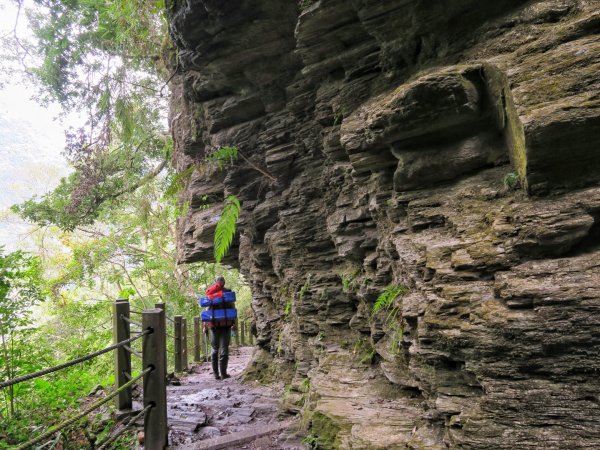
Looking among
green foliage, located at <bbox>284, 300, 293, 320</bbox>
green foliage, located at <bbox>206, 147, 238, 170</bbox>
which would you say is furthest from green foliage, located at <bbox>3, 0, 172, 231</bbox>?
green foliage, located at <bbox>284, 300, 293, 320</bbox>

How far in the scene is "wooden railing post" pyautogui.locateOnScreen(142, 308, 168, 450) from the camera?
3717 mm

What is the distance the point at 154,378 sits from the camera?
12.2 feet

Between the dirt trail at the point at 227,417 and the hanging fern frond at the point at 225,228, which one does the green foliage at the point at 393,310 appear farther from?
the hanging fern frond at the point at 225,228

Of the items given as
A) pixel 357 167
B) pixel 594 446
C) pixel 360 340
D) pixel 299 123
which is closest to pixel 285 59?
pixel 299 123

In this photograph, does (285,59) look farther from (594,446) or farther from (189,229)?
(594,446)

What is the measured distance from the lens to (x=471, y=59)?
416 centimetres

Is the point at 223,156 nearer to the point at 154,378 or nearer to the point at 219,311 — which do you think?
the point at 219,311

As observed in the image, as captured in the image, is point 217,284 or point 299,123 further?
point 217,284

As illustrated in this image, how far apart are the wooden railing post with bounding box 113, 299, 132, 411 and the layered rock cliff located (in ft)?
7.52

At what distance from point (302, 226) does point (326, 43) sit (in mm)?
2905

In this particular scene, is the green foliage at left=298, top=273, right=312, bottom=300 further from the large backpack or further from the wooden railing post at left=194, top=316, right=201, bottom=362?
the wooden railing post at left=194, top=316, right=201, bottom=362

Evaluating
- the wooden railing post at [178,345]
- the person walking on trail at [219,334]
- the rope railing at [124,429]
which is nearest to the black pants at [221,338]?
the person walking on trail at [219,334]

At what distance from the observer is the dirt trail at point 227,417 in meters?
4.84

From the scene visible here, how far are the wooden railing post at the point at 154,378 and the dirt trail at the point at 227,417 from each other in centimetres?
95
